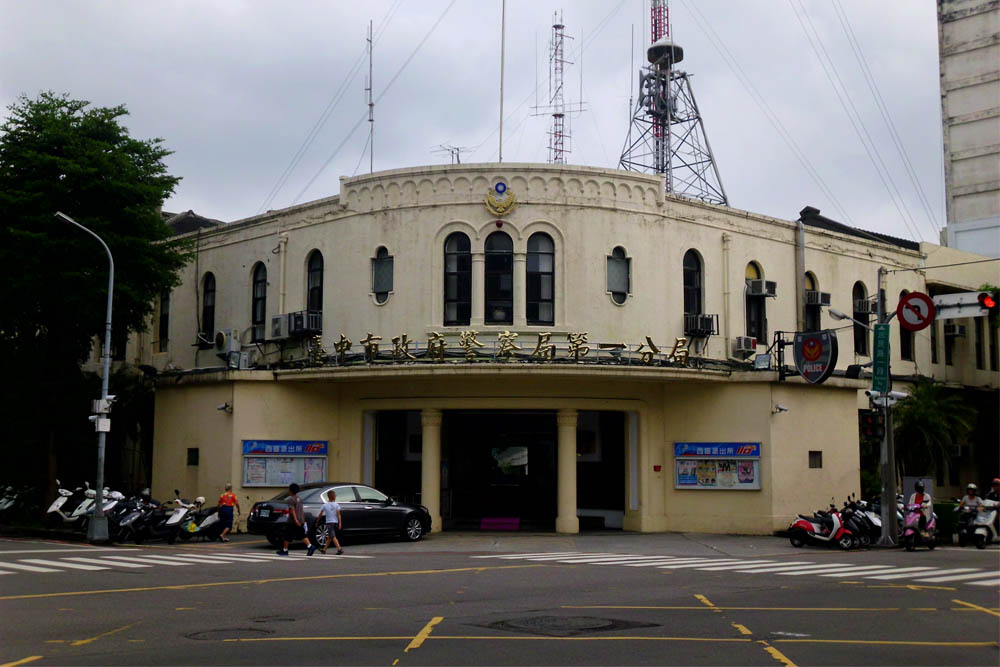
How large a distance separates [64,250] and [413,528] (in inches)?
491

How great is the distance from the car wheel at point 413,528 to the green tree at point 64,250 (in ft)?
35.6

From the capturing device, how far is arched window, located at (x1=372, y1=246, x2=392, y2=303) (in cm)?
3014

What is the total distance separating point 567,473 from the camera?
29562mm

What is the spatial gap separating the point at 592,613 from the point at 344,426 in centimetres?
1954

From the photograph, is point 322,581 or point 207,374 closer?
point 322,581

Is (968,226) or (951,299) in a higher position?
(968,226)

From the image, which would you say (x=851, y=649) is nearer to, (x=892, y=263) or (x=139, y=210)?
(x=139, y=210)

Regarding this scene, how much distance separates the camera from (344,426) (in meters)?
31.9

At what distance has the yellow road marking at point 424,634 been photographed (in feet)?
35.1

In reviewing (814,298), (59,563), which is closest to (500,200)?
(814,298)

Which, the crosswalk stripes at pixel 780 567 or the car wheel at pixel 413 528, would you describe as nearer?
the crosswalk stripes at pixel 780 567

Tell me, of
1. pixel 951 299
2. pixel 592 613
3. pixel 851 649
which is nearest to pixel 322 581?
pixel 592 613

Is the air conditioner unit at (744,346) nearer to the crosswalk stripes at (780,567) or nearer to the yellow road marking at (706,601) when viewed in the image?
the crosswalk stripes at (780,567)

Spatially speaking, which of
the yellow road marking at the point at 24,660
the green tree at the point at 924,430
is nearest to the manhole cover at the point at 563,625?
the yellow road marking at the point at 24,660
